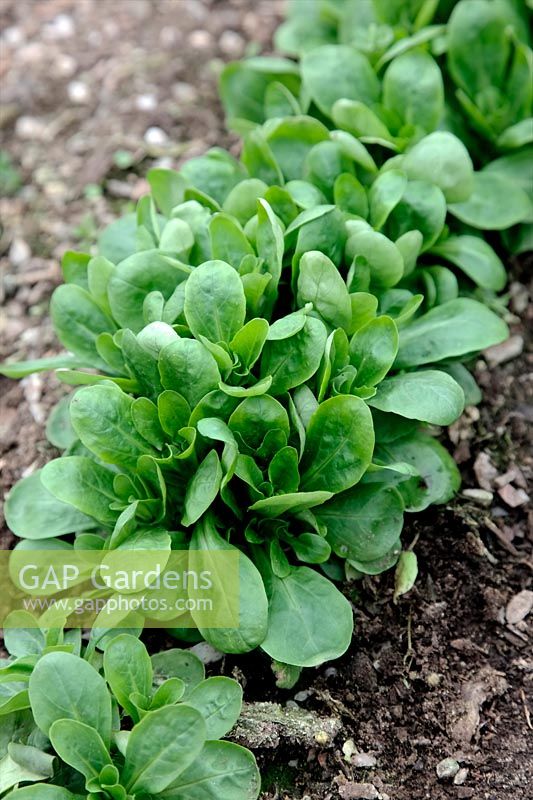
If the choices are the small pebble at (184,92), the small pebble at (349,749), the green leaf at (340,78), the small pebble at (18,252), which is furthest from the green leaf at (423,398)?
the small pebble at (184,92)

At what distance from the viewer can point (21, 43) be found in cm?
415

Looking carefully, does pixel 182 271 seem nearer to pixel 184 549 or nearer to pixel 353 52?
pixel 184 549

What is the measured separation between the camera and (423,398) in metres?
2.35

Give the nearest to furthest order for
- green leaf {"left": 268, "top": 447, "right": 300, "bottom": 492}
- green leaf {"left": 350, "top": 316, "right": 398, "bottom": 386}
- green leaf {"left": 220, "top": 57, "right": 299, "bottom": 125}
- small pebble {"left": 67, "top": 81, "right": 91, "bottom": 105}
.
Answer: green leaf {"left": 268, "top": 447, "right": 300, "bottom": 492}, green leaf {"left": 350, "top": 316, "right": 398, "bottom": 386}, green leaf {"left": 220, "top": 57, "right": 299, "bottom": 125}, small pebble {"left": 67, "top": 81, "right": 91, "bottom": 105}

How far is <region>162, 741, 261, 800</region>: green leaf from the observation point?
6.57 feet

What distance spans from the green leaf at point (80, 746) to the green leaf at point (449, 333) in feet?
4.20

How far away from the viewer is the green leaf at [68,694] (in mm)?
1986

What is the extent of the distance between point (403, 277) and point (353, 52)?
827mm

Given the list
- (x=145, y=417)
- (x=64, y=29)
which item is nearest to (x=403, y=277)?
(x=145, y=417)

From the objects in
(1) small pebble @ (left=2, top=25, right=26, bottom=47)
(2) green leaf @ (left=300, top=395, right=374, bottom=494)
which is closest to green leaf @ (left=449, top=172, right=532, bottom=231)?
(2) green leaf @ (left=300, top=395, right=374, bottom=494)

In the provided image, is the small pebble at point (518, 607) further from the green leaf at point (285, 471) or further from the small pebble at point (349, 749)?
the green leaf at point (285, 471)

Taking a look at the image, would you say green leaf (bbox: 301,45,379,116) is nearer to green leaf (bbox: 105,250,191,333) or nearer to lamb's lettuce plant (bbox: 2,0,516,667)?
lamb's lettuce plant (bbox: 2,0,516,667)

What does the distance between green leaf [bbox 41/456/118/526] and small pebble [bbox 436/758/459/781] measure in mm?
1012

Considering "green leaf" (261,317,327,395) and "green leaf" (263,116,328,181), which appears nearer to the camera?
"green leaf" (261,317,327,395)
